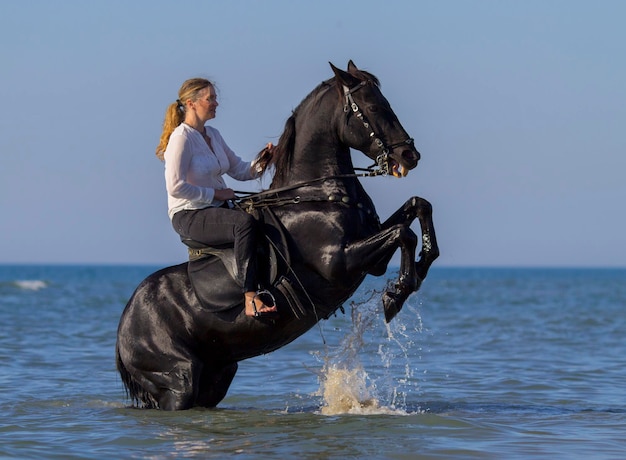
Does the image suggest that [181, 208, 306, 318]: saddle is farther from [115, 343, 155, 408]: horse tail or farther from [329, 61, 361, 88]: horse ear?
[329, 61, 361, 88]: horse ear

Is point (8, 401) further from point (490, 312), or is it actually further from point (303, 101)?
point (490, 312)

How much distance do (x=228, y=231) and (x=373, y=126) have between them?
51.7 inches

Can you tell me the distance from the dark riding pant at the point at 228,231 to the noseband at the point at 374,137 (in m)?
1.03

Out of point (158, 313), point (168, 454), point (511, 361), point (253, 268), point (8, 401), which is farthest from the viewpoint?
point (511, 361)

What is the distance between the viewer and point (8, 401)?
9.93 m

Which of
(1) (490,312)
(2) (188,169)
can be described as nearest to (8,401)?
(2) (188,169)

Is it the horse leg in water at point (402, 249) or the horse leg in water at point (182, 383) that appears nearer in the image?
the horse leg in water at point (402, 249)

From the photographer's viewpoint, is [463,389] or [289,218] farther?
[463,389]

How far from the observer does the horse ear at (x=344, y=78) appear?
7.96 meters

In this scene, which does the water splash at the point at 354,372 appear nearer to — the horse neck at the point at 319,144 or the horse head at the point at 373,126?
the horse neck at the point at 319,144

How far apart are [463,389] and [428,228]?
12.0 feet

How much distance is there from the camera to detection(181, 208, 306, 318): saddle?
8109 millimetres

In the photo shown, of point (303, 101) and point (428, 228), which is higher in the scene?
point (303, 101)

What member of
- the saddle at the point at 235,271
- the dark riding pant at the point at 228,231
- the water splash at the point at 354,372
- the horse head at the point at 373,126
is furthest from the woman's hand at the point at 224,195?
the water splash at the point at 354,372
